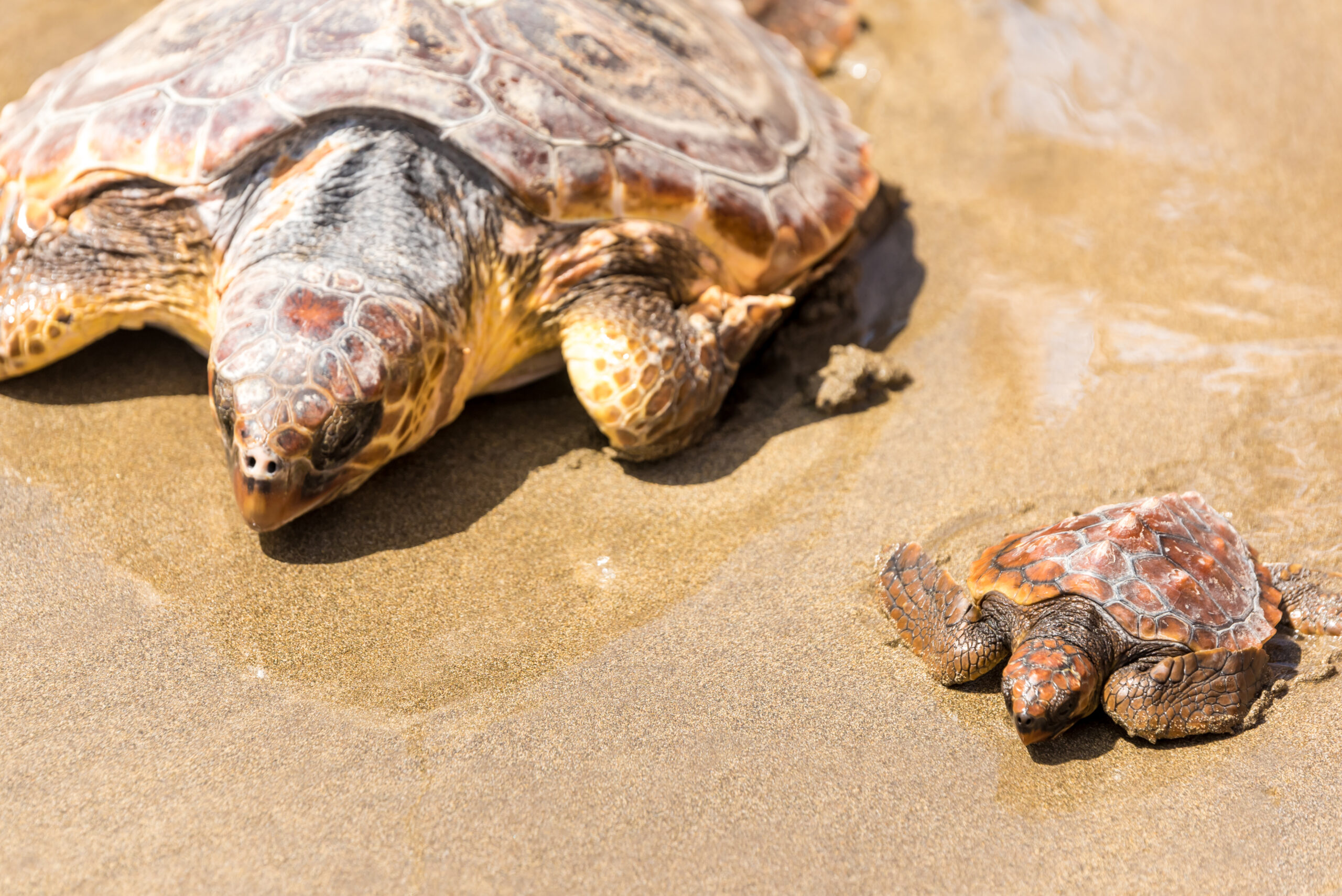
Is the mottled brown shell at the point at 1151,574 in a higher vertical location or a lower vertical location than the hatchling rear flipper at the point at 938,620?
higher

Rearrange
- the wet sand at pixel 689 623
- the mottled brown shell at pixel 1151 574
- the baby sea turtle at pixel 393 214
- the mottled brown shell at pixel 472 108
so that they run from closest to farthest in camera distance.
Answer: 1. the wet sand at pixel 689 623
2. the mottled brown shell at pixel 1151 574
3. the baby sea turtle at pixel 393 214
4. the mottled brown shell at pixel 472 108

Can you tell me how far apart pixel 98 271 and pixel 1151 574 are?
3081 millimetres

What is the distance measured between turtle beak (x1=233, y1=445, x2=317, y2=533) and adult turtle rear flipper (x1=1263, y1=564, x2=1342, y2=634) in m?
2.55

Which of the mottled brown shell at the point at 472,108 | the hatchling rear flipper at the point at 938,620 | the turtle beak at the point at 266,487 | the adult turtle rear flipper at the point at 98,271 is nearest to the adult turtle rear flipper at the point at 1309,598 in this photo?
the hatchling rear flipper at the point at 938,620

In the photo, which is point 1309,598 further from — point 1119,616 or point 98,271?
point 98,271

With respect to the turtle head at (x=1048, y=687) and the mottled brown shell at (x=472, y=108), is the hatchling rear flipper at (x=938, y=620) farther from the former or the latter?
the mottled brown shell at (x=472, y=108)

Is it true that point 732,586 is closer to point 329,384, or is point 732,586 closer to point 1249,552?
point 329,384

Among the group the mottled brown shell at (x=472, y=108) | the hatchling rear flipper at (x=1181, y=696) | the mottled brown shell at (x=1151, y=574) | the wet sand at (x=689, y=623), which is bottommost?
the wet sand at (x=689, y=623)

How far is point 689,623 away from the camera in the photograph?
2.50 m

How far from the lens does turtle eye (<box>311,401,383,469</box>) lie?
2.41 m

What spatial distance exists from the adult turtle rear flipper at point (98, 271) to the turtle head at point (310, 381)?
418 mm

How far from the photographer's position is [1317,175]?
4.21 meters

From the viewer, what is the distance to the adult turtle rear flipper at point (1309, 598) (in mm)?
2508

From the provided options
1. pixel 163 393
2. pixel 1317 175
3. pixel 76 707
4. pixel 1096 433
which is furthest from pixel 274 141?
pixel 1317 175
